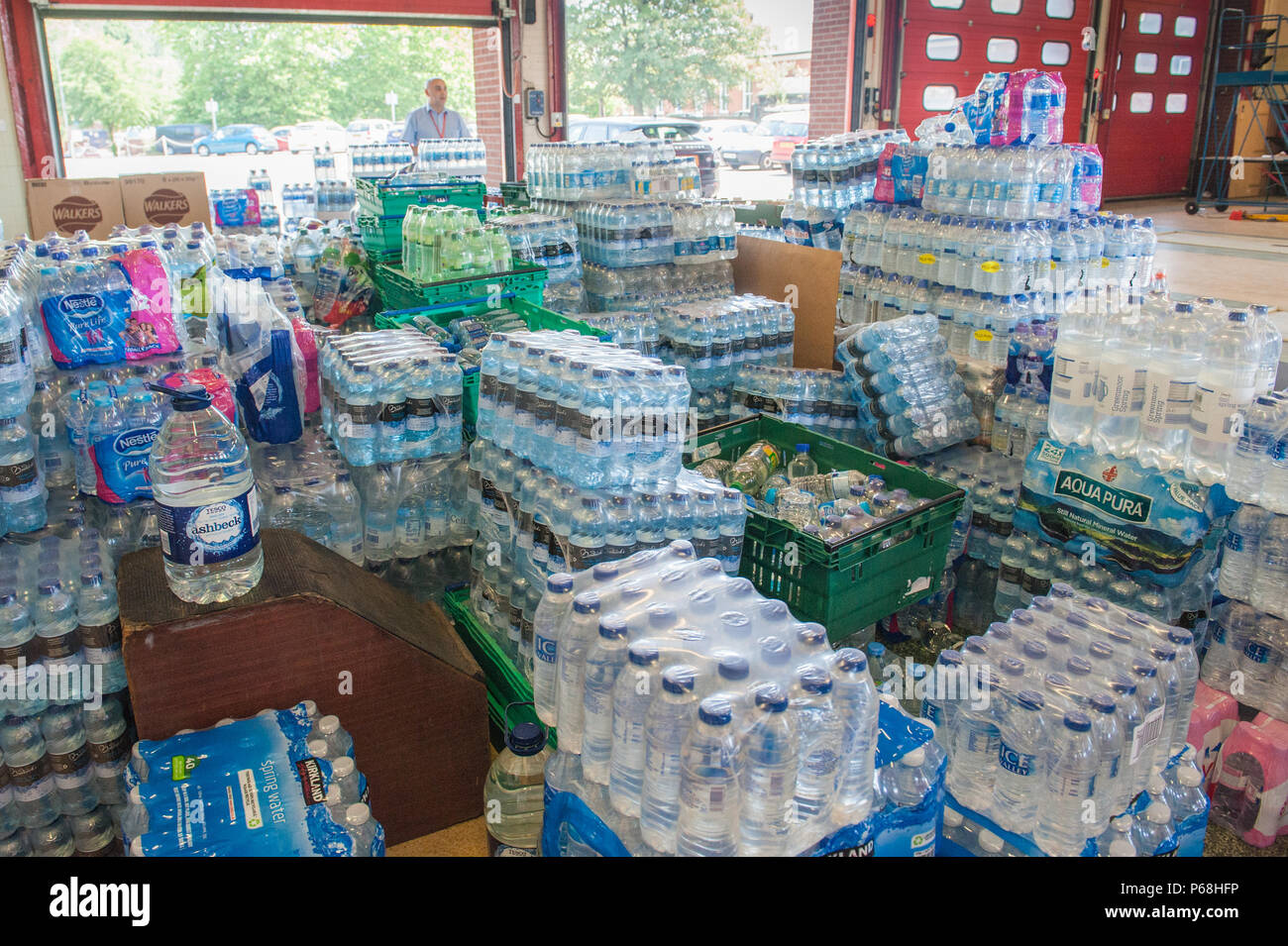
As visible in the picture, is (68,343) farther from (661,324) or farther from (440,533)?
(661,324)

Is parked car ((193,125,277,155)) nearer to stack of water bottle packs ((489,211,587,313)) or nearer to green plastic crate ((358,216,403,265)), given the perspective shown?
green plastic crate ((358,216,403,265))

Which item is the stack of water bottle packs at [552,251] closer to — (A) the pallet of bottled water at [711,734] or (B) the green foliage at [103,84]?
(A) the pallet of bottled water at [711,734]

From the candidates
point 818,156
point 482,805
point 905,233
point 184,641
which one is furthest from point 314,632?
point 818,156

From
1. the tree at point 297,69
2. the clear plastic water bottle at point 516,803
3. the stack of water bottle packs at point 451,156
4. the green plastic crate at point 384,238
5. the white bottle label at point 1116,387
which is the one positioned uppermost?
the tree at point 297,69

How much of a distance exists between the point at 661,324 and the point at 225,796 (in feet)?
13.8

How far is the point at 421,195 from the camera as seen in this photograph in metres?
5.99

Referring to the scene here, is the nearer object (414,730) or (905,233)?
(414,730)

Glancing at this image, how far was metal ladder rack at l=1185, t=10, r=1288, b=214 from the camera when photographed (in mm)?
16562

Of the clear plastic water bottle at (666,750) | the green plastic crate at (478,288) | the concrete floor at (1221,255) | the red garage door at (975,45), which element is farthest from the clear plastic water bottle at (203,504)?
the red garage door at (975,45)

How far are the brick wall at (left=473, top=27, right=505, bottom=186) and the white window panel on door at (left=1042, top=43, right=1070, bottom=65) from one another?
8.74 metres

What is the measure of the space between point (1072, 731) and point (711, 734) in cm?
103

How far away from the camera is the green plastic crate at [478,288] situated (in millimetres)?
5117

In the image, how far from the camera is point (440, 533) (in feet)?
13.2

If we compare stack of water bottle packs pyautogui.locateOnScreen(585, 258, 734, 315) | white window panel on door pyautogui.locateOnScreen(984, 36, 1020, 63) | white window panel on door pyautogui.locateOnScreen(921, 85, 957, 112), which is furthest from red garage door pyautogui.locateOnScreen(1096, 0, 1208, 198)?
stack of water bottle packs pyautogui.locateOnScreen(585, 258, 734, 315)
